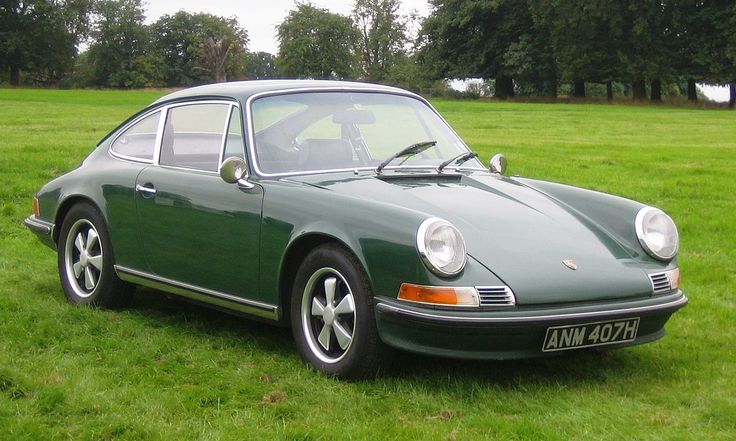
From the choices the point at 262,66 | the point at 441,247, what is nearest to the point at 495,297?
the point at 441,247

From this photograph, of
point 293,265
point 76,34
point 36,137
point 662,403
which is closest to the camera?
point 662,403

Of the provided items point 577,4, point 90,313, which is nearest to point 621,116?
point 577,4

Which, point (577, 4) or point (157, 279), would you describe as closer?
point (157, 279)

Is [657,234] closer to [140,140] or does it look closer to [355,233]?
[355,233]

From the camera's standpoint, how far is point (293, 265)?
5008mm

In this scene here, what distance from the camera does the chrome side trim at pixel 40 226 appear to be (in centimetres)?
662

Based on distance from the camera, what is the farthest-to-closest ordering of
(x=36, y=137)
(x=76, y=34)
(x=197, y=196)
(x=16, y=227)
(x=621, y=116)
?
(x=76, y=34) < (x=621, y=116) < (x=36, y=137) < (x=16, y=227) < (x=197, y=196)

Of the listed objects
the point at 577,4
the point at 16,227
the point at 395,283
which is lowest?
the point at 16,227

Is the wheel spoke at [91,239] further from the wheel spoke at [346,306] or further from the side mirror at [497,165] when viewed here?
the side mirror at [497,165]

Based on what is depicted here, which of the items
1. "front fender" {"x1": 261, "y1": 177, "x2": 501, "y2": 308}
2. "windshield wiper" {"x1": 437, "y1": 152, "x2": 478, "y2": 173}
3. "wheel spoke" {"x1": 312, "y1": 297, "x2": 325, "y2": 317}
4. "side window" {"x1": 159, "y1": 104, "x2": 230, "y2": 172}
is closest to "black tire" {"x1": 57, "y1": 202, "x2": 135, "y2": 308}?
"side window" {"x1": 159, "y1": 104, "x2": 230, "y2": 172}

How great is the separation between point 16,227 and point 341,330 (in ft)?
19.5

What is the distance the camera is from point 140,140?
6406 mm

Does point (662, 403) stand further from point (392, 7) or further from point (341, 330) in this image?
point (392, 7)

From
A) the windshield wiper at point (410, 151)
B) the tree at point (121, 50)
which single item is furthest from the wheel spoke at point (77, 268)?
the tree at point (121, 50)
